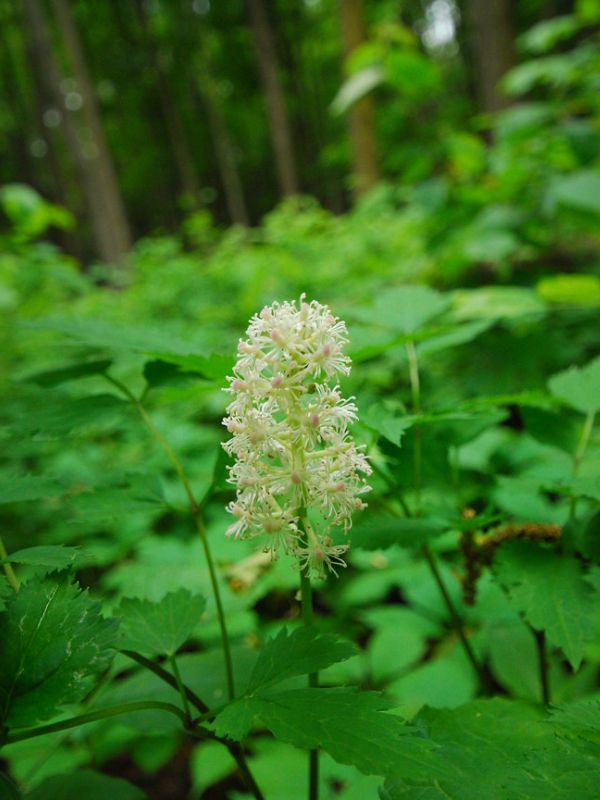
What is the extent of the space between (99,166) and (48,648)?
11.9 m

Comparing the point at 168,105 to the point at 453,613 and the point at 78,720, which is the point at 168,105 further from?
the point at 78,720

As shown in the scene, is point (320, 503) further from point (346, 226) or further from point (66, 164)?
point (66, 164)

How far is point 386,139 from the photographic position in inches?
623

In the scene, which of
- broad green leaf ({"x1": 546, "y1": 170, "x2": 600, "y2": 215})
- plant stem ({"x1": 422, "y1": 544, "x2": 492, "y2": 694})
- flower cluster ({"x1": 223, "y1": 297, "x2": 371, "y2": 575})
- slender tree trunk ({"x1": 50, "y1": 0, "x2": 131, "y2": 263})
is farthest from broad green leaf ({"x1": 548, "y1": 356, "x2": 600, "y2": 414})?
slender tree trunk ({"x1": 50, "y1": 0, "x2": 131, "y2": 263})

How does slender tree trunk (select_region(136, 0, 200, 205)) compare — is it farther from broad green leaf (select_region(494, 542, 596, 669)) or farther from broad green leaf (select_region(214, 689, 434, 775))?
broad green leaf (select_region(214, 689, 434, 775))

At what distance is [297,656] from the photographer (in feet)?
2.43

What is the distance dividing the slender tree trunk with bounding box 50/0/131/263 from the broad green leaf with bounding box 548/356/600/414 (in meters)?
10.4

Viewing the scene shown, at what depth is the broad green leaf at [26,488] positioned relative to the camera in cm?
88

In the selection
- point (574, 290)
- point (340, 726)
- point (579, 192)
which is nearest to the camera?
point (340, 726)

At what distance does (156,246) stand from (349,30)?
4430 millimetres

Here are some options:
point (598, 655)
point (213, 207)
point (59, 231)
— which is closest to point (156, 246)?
point (598, 655)

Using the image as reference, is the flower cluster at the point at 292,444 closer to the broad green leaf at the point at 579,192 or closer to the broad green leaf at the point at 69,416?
the broad green leaf at the point at 69,416

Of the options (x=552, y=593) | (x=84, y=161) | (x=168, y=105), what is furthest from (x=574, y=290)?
(x=168, y=105)

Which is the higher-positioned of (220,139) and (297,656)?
(220,139)
